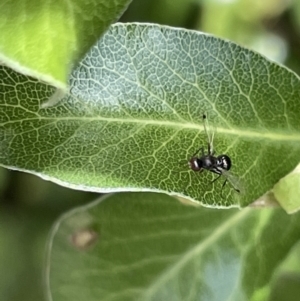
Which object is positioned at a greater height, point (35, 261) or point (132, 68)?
point (132, 68)

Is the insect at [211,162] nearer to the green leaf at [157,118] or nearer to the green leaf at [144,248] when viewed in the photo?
the green leaf at [157,118]

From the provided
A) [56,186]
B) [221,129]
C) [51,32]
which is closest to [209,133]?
[221,129]

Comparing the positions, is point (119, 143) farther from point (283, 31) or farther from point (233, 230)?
point (283, 31)

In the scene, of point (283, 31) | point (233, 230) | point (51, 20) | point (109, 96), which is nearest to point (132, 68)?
point (109, 96)

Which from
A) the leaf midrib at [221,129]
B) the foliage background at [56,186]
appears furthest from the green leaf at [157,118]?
the foliage background at [56,186]

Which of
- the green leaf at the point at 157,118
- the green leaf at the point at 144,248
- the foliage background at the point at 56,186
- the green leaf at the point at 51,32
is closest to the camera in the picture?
the green leaf at the point at 51,32
